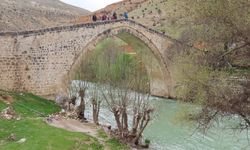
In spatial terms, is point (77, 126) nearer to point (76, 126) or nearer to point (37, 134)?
point (76, 126)

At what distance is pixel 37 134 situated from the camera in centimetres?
1875

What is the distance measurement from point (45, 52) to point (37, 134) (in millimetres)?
11487

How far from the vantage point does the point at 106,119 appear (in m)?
28.1

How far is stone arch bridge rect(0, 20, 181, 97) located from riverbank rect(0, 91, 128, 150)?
360cm

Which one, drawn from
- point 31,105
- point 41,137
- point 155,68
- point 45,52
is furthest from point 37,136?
point 155,68

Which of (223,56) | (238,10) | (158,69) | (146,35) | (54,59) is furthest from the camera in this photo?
(158,69)

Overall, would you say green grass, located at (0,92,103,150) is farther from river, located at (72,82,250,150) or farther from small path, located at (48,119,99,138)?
river, located at (72,82,250,150)

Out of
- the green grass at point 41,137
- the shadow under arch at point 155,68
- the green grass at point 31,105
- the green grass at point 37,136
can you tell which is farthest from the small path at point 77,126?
the shadow under arch at point 155,68

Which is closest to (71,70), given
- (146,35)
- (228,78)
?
(146,35)

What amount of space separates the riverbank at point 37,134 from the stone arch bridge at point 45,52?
360 cm

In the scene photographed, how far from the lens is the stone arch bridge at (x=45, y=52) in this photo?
27.7 m

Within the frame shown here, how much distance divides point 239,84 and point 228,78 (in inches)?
26.3

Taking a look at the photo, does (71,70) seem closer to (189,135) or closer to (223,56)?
(189,135)

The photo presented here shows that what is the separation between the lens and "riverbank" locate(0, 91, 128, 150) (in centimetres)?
1753
